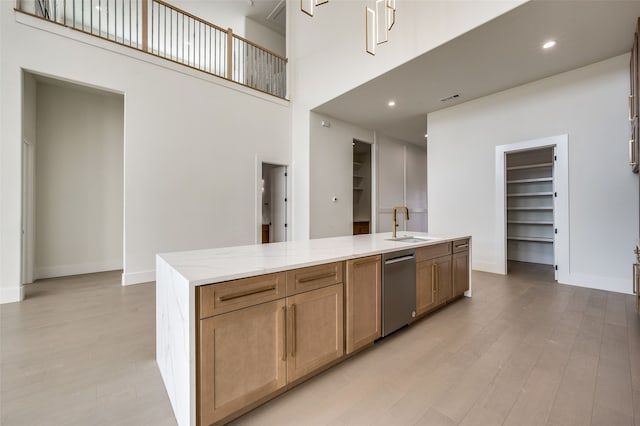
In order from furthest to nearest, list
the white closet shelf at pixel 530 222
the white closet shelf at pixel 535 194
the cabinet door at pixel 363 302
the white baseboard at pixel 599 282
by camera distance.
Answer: the white closet shelf at pixel 530 222 < the white closet shelf at pixel 535 194 < the white baseboard at pixel 599 282 < the cabinet door at pixel 363 302

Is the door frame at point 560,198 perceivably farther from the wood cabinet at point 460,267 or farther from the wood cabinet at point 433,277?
the wood cabinet at point 433,277

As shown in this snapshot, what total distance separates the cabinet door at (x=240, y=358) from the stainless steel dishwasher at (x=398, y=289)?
3.38 ft

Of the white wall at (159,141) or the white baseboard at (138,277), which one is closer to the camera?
the white wall at (159,141)

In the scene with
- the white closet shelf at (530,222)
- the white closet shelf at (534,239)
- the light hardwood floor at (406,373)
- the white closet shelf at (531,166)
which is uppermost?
the white closet shelf at (531,166)

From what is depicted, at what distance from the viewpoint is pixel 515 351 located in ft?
7.02

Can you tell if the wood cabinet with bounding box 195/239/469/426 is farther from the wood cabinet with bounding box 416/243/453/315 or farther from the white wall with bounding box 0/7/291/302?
the white wall with bounding box 0/7/291/302

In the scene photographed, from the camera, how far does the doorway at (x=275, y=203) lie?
6168 mm

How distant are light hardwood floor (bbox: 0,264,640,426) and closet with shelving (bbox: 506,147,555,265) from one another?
2931 mm

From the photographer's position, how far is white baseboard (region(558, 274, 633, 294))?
360 centimetres

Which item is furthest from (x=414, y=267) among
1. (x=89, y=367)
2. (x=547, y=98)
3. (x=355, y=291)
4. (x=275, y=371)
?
(x=547, y=98)

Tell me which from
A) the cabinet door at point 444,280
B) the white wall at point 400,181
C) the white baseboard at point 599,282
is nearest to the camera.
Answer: the cabinet door at point 444,280

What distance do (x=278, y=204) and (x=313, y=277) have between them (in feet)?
15.5

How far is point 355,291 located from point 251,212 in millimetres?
3828

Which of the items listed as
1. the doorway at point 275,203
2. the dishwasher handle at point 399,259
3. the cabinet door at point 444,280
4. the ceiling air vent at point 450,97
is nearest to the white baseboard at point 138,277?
the doorway at point 275,203
